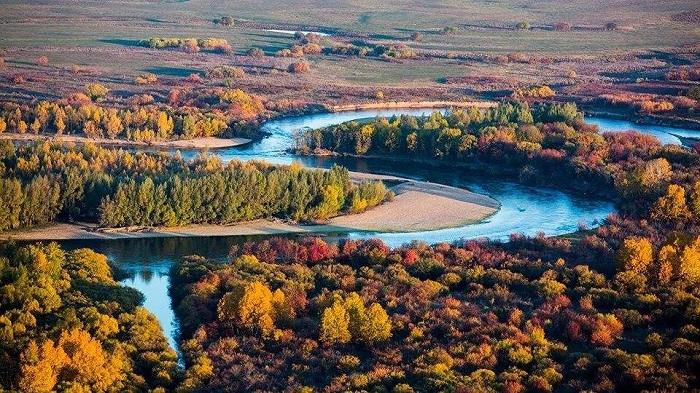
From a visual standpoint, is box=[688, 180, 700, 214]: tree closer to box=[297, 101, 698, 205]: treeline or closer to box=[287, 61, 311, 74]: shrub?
box=[297, 101, 698, 205]: treeline

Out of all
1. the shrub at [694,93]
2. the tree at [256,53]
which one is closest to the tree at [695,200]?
the shrub at [694,93]

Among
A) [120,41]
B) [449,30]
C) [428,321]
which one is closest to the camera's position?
[428,321]

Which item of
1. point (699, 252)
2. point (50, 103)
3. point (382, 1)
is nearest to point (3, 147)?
point (50, 103)

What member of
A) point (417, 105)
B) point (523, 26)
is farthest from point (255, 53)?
point (523, 26)

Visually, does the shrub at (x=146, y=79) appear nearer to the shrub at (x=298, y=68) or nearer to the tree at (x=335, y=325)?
the shrub at (x=298, y=68)

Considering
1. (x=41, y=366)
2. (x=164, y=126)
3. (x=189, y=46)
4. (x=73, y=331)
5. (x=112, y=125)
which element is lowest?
(x=112, y=125)

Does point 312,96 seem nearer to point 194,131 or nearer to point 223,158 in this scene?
point 194,131

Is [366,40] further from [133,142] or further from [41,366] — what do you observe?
[41,366]

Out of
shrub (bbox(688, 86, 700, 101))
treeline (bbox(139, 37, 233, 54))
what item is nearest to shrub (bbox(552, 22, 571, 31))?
treeline (bbox(139, 37, 233, 54))
